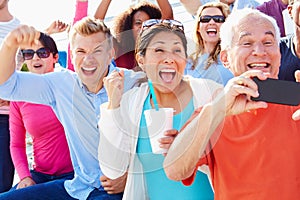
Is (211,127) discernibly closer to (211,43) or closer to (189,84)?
(189,84)

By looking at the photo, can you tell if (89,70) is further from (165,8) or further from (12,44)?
(165,8)

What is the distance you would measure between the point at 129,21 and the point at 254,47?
3.87 feet

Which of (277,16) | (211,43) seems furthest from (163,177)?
(277,16)

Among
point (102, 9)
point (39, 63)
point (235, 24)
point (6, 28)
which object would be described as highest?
point (102, 9)

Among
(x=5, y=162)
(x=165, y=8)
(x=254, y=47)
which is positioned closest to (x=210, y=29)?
(x=165, y=8)

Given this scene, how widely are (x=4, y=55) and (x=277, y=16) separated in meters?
1.61

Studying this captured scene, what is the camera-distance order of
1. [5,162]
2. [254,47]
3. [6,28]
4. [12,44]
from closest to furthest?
[254,47] → [12,44] → [5,162] → [6,28]

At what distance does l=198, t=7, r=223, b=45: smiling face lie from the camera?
2438 mm

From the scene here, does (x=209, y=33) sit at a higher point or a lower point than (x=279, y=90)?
higher

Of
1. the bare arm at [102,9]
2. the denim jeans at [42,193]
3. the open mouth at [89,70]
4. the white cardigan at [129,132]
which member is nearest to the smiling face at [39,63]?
the bare arm at [102,9]

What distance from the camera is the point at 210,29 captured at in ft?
8.09

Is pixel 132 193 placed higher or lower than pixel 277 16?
lower

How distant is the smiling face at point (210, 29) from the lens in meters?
2.44

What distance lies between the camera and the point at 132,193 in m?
1.77
